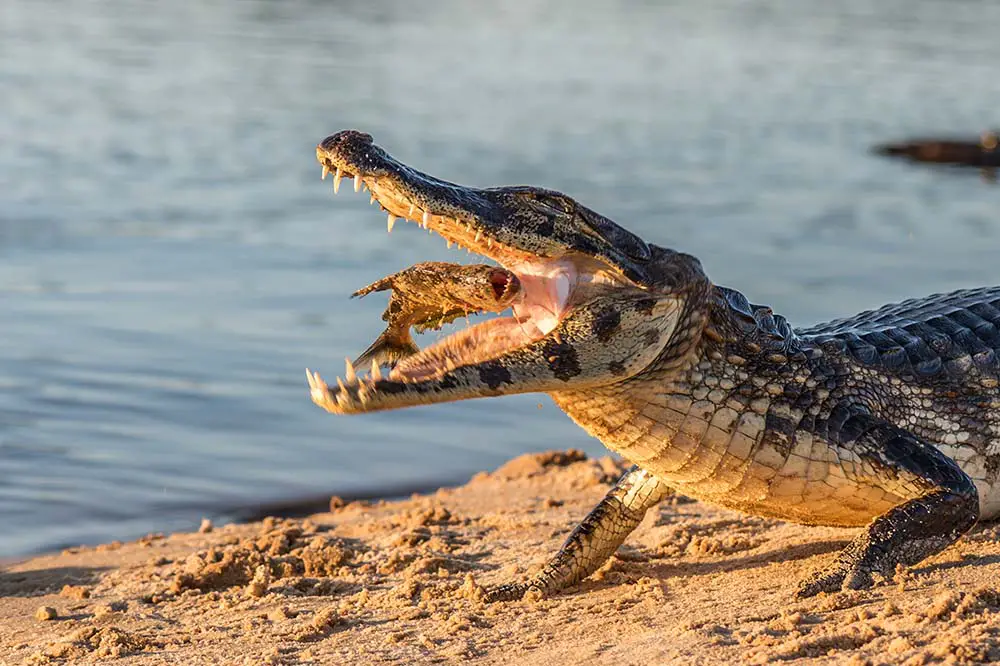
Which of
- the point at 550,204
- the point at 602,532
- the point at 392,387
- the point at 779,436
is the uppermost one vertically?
the point at 550,204

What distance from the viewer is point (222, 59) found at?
760 inches

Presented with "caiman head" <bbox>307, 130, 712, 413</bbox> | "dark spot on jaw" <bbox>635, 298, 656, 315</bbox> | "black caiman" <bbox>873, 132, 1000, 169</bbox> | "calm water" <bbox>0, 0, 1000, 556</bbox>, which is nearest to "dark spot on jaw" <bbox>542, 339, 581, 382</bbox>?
"caiman head" <bbox>307, 130, 712, 413</bbox>

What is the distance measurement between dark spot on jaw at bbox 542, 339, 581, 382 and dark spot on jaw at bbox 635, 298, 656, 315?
0.81 feet

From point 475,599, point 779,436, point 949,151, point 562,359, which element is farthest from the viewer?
point 949,151

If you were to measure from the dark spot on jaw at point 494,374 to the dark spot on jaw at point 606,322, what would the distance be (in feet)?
0.96

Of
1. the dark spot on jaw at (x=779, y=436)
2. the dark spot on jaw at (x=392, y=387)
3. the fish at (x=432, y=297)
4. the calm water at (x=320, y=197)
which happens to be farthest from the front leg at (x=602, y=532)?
the calm water at (x=320, y=197)

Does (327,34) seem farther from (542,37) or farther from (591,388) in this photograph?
(591,388)

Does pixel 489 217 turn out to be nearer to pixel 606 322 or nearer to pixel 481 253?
pixel 481 253

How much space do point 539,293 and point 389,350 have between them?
554 mm

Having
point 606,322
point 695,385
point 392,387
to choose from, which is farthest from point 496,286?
point 695,385

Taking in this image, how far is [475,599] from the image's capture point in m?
4.10

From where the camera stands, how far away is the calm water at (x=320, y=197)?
6.90m

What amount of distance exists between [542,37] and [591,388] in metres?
20.1

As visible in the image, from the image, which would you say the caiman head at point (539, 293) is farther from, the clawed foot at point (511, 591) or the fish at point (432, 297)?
the clawed foot at point (511, 591)
